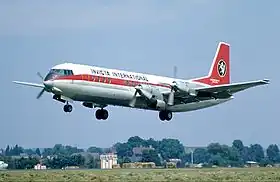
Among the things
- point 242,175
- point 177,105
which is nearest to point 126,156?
point 177,105

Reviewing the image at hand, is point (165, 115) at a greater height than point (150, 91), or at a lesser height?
lesser

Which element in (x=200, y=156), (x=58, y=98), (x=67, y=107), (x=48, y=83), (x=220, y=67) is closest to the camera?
(x=48, y=83)

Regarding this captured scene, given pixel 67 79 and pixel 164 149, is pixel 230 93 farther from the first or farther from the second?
pixel 164 149

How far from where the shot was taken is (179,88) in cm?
8038

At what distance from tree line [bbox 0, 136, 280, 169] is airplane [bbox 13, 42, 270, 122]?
1260cm

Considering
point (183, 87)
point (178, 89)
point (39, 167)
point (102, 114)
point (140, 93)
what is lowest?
point (39, 167)

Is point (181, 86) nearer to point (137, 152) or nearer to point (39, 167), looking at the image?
point (39, 167)

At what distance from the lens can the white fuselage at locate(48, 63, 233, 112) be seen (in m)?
73.9

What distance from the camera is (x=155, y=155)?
11081 cm

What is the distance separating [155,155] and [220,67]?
22.8 meters

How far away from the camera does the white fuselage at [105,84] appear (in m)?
73.9

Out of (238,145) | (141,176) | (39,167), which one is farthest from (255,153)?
(141,176)

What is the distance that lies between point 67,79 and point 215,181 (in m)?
20.1

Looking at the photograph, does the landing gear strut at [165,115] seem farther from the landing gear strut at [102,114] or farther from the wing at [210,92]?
the landing gear strut at [102,114]
